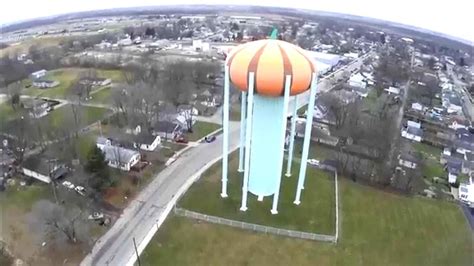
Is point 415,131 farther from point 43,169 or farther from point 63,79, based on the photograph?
point 63,79

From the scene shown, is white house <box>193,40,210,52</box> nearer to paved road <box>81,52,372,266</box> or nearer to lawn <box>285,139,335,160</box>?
paved road <box>81,52,372,266</box>

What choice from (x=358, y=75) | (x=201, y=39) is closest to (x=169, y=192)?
(x=358, y=75)

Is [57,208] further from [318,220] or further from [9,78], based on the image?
[9,78]

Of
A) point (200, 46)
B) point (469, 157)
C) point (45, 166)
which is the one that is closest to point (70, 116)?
point (45, 166)

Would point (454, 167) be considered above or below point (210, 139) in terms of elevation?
below

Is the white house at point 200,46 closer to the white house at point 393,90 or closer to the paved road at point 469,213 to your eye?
the white house at point 393,90

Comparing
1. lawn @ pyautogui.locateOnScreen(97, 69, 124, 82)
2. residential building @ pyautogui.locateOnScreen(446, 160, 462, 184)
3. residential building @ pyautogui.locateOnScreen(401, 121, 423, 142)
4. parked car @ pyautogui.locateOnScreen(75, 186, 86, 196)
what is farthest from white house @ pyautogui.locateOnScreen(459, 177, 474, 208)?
lawn @ pyautogui.locateOnScreen(97, 69, 124, 82)

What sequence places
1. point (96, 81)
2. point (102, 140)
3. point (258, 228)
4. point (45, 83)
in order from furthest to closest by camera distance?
point (96, 81)
point (45, 83)
point (102, 140)
point (258, 228)
